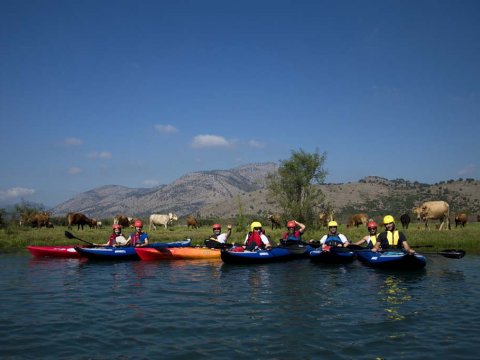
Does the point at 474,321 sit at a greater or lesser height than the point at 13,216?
lesser

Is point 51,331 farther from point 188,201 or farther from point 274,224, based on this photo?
point 188,201

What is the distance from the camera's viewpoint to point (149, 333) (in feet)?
29.1

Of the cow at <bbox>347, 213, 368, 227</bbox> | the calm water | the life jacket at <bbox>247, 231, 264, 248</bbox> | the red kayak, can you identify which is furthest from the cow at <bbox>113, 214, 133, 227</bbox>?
the calm water

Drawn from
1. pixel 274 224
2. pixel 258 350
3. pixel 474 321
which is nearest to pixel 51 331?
pixel 258 350

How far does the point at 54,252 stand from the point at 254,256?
10.3 meters

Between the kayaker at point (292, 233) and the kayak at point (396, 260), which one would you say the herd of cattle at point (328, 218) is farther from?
the kayak at point (396, 260)

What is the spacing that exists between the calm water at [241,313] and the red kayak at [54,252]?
4.18 meters

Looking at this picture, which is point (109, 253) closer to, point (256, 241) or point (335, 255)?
point (256, 241)

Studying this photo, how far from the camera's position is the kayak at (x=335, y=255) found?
59.7ft

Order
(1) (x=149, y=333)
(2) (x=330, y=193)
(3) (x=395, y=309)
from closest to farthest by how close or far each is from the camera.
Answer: (1) (x=149, y=333) < (3) (x=395, y=309) < (2) (x=330, y=193)

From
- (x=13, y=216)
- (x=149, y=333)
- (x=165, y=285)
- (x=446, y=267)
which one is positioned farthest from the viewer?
(x=13, y=216)

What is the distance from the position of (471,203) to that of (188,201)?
132 metres

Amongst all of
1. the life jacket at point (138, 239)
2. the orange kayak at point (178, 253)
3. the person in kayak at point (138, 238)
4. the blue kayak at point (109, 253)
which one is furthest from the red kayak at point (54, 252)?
the orange kayak at point (178, 253)

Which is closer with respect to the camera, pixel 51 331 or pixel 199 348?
pixel 199 348
